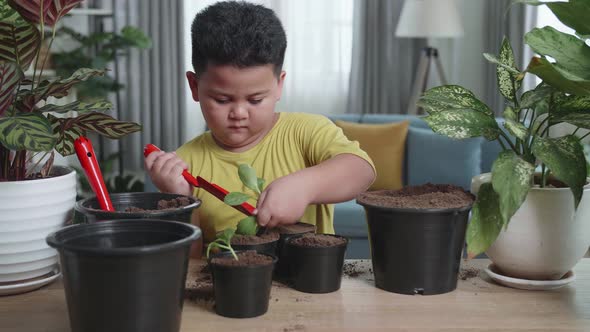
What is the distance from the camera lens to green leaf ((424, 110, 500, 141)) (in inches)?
35.6

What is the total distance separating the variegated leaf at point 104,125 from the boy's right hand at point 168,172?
0.36 feet

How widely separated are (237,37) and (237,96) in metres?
0.11

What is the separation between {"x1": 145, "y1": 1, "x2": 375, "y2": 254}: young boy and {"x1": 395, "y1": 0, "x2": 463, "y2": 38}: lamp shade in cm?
289

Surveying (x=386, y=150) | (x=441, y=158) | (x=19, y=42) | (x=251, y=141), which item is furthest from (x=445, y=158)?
(x=19, y=42)

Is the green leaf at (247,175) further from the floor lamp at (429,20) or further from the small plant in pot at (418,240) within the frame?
the floor lamp at (429,20)

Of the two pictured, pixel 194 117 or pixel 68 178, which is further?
pixel 194 117

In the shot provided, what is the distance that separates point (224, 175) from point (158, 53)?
11.3 feet

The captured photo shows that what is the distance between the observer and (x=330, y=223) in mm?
1418

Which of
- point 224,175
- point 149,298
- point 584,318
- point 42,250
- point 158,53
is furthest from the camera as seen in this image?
point 158,53

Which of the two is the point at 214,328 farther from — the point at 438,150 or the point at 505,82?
the point at 438,150

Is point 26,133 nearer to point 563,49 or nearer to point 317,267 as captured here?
point 317,267

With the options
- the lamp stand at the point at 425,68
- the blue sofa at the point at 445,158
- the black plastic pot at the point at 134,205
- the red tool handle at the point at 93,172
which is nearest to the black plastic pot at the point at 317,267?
the black plastic pot at the point at 134,205

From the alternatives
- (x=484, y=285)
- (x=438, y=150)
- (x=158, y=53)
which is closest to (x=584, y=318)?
(x=484, y=285)

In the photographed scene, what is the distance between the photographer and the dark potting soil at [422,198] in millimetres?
916
